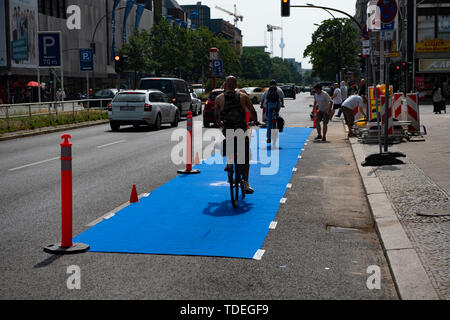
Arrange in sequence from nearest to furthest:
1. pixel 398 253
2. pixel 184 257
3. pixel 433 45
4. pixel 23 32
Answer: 1. pixel 398 253
2. pixel 184 257
3. pixel 433 45
4. pixel 23 32

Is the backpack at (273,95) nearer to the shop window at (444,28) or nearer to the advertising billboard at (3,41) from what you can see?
the shop window at (444,28)

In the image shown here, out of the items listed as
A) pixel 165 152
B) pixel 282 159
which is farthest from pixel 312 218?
pixel 165 152

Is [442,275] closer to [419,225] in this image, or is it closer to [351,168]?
[419,225]

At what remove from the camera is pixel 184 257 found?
5969 millimetres

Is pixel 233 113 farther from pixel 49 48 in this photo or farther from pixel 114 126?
pixel 49 48

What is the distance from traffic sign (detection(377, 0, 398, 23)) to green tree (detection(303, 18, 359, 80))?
9234cm

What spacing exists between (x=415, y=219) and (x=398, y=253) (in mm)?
1510

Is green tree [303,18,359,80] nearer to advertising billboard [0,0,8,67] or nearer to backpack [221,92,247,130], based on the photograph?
advertising billboard [0,0,8,67]

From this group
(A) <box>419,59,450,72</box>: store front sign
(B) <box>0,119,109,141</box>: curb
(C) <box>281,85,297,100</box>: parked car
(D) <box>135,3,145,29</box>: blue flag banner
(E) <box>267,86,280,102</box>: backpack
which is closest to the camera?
(E) <box>267,86,280,102</box>: backpack

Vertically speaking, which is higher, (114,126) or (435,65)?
(435,65)

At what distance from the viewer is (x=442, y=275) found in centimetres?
493

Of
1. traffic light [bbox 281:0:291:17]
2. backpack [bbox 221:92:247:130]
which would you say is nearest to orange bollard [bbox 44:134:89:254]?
backpack [bbox 221:92:247:130]

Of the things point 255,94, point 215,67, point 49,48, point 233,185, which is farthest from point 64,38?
point 233,185

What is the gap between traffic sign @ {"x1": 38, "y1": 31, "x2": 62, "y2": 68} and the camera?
27.3 m
